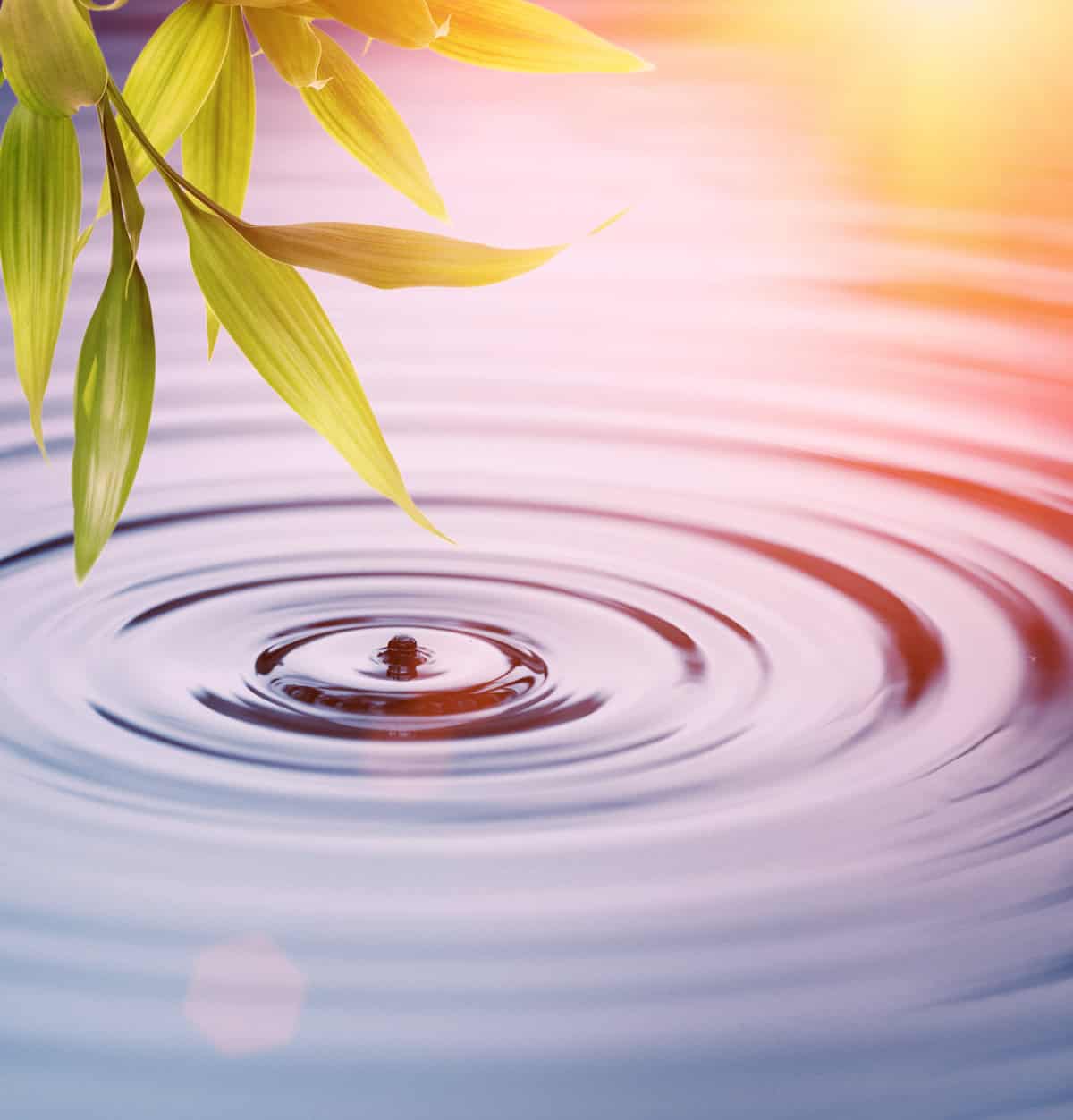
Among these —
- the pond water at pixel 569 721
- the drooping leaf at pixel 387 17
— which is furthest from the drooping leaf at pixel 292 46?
the pond water at pixel 569 721

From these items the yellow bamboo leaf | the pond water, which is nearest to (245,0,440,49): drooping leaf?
the yellow bamboo leaf

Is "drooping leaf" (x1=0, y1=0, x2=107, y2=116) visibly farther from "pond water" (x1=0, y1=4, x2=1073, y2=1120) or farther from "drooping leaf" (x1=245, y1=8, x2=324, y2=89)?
"pond water" (x1=0, y1=4, x2=1073, y2=1120)

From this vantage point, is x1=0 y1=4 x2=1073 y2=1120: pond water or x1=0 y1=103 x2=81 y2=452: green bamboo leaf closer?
x1=0 y1=103 x2=81 y2=452: green bamboo leaf

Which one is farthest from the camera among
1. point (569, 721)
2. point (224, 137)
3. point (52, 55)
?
point (569, 721)

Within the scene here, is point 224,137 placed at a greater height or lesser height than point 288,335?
greater

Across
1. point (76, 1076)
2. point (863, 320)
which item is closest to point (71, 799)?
point (76, 1076)

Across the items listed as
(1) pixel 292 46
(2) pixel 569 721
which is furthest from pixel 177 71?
(2) pixel 569 721

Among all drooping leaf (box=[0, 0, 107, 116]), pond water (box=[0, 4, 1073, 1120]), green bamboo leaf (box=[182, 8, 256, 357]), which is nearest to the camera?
drooping leaf (box=[0, 0, 107, 116])

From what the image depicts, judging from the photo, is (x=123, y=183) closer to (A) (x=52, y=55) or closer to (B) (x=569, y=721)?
(A) (x=52, y=55)
